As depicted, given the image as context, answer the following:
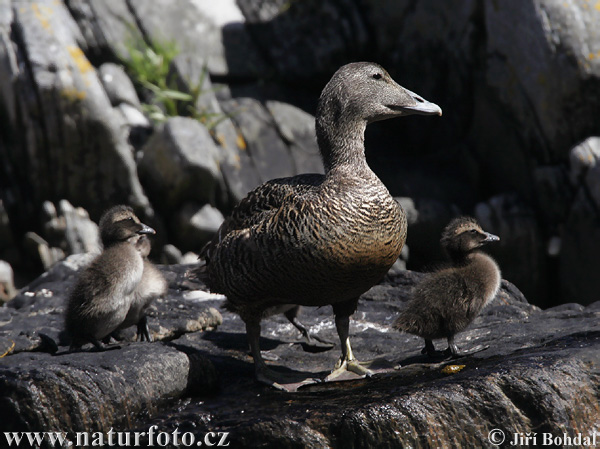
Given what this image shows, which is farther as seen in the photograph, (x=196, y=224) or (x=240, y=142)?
(x=240, y=142)

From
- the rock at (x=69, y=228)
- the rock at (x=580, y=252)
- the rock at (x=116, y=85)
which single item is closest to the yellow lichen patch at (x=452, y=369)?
the rock at (x=580, y=252)

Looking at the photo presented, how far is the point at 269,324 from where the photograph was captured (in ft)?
20.8

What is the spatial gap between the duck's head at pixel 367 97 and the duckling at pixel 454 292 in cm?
106

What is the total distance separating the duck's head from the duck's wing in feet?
1.60

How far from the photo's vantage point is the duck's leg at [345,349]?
4.86 metres

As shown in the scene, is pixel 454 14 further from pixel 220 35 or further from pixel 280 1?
pixel 220 35

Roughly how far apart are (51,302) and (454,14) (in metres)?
8.16

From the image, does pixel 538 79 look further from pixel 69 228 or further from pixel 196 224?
pixel 69 228

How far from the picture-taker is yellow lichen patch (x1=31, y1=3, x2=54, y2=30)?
40.0ft

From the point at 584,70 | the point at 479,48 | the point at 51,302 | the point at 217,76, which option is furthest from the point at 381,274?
the point at 217,76

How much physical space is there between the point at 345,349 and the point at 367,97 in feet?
5.36

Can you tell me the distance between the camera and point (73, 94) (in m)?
11.9

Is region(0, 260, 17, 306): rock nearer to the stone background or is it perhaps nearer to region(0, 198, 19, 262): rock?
the stone background

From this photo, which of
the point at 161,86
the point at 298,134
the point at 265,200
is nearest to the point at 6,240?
the point at 161,86
